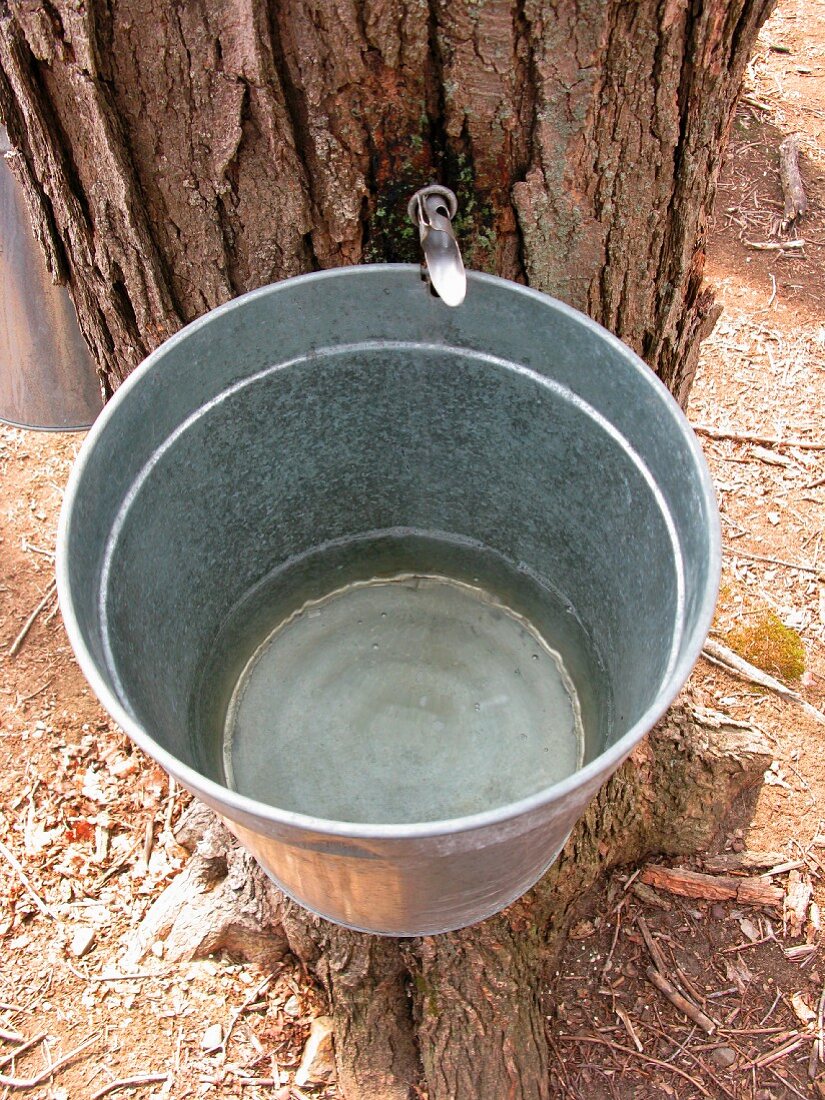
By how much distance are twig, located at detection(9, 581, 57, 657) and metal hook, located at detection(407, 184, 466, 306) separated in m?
1.33

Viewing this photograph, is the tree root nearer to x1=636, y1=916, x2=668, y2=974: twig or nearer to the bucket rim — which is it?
x1=636, y1=916, x2=668, y2=974: twig

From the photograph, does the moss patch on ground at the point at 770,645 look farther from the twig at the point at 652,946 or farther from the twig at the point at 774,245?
the twig at the point at 774,245

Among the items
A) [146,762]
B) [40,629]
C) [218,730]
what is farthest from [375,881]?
[40,629]

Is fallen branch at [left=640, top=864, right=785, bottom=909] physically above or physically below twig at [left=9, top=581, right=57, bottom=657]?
below

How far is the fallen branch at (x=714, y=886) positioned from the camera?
1749mm

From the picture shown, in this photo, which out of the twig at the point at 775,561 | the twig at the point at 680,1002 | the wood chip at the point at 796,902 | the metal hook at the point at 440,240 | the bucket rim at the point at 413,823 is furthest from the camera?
the twig at the point at 775,561

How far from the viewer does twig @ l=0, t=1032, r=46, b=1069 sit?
1568mm

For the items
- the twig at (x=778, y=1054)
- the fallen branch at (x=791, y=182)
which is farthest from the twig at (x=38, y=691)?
the fallen branch at (x=791, y=182)

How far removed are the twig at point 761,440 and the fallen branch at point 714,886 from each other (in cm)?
118

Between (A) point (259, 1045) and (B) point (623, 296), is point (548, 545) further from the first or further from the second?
(A) point (259, 1045)

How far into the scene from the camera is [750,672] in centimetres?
203

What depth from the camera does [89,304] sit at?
139cm

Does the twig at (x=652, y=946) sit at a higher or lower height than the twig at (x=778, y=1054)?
higher

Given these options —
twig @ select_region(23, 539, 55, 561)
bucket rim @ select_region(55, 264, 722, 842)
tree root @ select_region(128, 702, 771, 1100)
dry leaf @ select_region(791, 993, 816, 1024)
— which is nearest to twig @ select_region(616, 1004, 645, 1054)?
tree root @ select_region(128, 702, 771, 1100)
